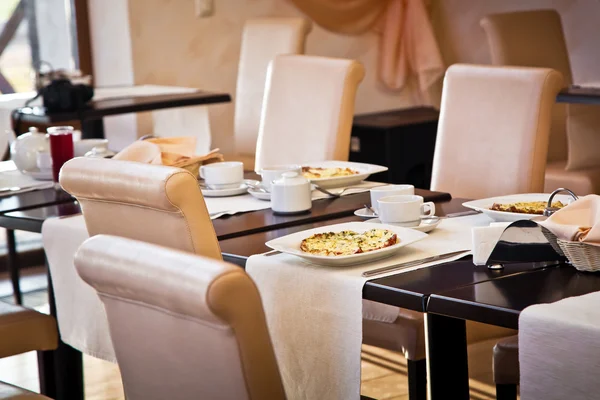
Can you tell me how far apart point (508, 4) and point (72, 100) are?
8.36 ft

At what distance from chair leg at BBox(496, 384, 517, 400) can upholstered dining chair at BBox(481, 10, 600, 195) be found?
1.81 metres

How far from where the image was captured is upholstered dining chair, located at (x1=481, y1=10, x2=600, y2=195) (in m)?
3.74

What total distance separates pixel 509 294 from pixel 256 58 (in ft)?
9.98

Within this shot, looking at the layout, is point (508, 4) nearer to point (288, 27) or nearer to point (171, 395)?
point (288, 27)

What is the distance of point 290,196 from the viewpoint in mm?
2162

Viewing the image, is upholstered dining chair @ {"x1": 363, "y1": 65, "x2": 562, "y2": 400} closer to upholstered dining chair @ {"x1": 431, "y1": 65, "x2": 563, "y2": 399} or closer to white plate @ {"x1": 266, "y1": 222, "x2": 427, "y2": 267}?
upholstered dining chair @ {"x1": 431, "y1": 65, "x2": 563, "y2": 399}

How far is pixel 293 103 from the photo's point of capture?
10.3ft

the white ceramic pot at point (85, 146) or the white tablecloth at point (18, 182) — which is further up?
the white ceramic pot at point (85, 146)

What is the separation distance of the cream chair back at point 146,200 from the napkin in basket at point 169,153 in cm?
69

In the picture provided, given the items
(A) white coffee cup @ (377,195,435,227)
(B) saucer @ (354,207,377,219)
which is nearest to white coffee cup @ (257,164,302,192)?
(B) saucer @ (354,207,377,219)

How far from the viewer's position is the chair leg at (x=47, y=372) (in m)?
2.26

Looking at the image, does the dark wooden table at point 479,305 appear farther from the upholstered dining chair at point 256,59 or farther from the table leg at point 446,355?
the upholstered dining chair at point 256,59

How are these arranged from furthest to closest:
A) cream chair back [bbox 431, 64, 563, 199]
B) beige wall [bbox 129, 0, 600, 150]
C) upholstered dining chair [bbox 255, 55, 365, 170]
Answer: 1. beige wall [bbox 129, 0, 600, 150]
2. upholstered dining chair [bbox 255, 55, 365, 170]
3. cream chair back [bbox 431, 64, 563, 199]

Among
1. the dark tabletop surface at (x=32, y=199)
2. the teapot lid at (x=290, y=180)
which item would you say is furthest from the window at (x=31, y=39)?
the teapot lid at (x=290, y=180)
